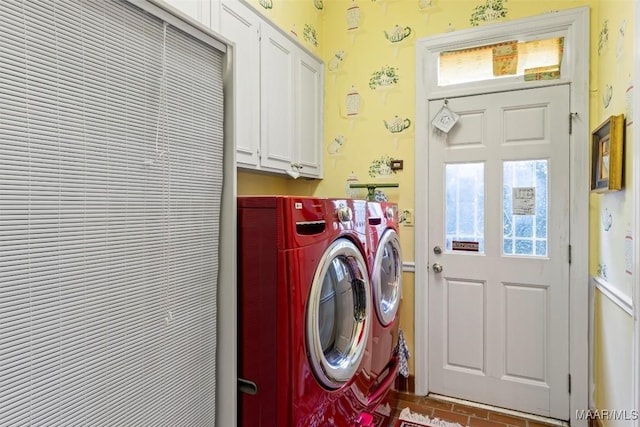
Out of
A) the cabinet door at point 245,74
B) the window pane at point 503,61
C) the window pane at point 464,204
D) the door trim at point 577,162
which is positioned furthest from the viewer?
the window pane at point 464,204

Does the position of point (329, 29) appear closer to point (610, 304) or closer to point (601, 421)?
point (610, 304)

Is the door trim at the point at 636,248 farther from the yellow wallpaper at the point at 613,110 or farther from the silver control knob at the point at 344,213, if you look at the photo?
the silver control knob at the point at 344,213

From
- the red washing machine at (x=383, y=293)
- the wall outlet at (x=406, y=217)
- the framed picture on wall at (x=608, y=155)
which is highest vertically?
the framed picture on wall at (x=608, y=155)

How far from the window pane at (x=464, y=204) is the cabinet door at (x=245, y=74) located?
1397 millimetres

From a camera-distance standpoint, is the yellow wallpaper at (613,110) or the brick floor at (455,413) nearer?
the yellow wallpaper at (613,110)

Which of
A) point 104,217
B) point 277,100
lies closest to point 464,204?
point 277,100

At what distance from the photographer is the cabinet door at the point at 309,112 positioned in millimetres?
2596

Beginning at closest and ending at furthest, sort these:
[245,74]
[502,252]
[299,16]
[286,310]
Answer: [286,310] → [245,74] → [502,252] → [299,16]

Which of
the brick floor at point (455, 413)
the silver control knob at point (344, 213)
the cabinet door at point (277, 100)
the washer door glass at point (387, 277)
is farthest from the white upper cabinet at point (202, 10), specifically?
the brick floor at point (455, 413)

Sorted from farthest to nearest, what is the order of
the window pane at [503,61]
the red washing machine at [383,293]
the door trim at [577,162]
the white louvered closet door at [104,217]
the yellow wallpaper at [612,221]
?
the window pane at [503,61] < the door trim at [577,162] < the red washing machine at [383,293] < the yellow wallpaper at [612,221] < the white louvered closet door at [104,217]

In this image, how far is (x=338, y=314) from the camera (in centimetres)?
157

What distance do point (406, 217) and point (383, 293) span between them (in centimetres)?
77

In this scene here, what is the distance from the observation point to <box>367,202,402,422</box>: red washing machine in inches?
70.6

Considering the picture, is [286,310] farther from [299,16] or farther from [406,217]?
Answer: [299,16]
